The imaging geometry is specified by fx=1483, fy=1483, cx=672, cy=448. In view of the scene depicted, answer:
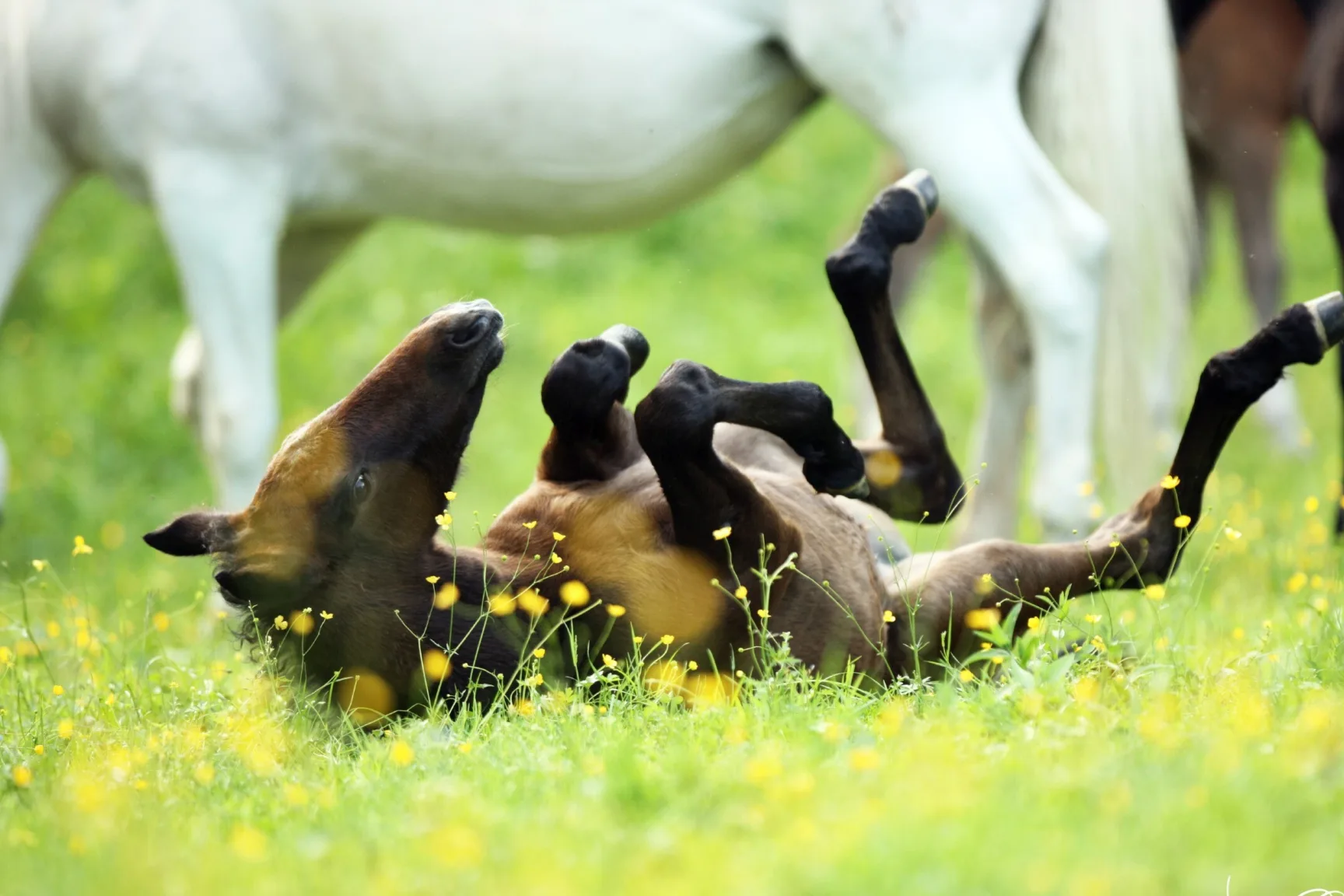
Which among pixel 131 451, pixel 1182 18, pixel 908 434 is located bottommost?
pixel 131 451

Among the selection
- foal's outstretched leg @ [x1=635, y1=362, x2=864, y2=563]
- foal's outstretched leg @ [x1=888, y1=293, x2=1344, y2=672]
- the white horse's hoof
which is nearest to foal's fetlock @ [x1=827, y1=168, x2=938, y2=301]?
foal's outstretched leg @ [x1=635, y1=362, x2=864, y2=563]

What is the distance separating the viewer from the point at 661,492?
3.06m

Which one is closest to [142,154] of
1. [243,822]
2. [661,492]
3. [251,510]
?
[251,510]

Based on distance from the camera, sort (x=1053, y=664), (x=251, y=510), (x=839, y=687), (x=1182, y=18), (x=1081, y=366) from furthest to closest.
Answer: (x=1182, y=18)
(x=1081, y=366)
(x=251, y=510)
(x=839, y=687)
(x=1053, y=664)

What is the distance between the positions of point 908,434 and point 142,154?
2.34m

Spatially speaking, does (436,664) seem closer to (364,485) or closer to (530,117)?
(364,485)

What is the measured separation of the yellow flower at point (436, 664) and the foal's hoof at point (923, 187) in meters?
1.59

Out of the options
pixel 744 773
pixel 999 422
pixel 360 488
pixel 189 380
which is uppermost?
pixel 360 488

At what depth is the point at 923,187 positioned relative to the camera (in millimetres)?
3609

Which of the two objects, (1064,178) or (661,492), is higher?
(1064,178)

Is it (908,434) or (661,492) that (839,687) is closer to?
(661,492)

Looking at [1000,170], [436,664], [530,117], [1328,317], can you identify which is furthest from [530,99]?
[1328,317]

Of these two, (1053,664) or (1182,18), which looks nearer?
(1053,664)

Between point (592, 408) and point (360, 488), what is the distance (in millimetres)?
488
